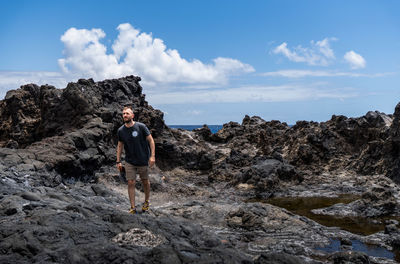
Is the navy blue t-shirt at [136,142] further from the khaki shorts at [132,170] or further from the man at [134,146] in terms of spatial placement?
the khaki shorts at [132,170]

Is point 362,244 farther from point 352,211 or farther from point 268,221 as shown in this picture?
point 352,211

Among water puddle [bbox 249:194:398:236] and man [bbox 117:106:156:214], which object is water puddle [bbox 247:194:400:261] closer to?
water puddle [bbox 249:194:398:236]

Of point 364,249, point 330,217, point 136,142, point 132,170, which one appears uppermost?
point 136,142

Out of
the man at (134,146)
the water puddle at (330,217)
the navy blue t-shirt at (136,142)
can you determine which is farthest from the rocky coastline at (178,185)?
the navy blue t-shirt at (136,142)

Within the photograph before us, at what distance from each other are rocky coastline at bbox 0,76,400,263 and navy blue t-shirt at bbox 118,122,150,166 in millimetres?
1681

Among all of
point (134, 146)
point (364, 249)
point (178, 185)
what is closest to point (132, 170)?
point (134, 146)

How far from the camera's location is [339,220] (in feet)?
61.1

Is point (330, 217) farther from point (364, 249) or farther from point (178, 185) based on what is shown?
point (178, 185)

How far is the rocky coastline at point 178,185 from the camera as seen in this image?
795 centimetres

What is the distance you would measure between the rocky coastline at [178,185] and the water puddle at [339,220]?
34cm

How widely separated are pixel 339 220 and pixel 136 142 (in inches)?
451

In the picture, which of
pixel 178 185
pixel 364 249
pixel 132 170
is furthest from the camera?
pixel 178 185

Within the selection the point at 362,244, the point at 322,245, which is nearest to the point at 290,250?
the point at 322,245

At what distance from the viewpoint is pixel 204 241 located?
30.9 feet
